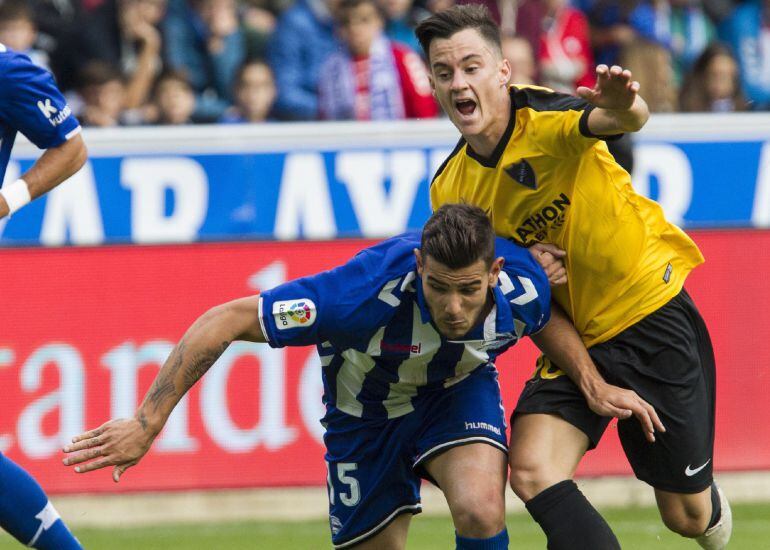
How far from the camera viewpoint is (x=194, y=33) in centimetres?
1019

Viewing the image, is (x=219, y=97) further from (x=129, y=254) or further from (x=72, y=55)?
(x=129, y=254)

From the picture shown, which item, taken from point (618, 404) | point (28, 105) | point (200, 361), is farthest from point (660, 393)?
point (28, 105)

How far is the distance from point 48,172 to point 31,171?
75 millimetres

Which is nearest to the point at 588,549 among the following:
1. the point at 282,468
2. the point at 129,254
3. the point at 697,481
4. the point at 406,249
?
the point at 697,481

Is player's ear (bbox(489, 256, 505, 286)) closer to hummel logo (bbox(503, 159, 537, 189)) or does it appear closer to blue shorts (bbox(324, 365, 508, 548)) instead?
hummel logo (bbox(503, 159, 537, 189))

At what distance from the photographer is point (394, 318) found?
5.12 m

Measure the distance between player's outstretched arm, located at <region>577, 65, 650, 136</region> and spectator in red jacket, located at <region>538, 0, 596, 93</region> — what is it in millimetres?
5123

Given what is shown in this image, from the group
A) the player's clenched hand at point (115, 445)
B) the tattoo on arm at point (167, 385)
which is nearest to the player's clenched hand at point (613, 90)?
the tattoo on arm at point (167, 385)

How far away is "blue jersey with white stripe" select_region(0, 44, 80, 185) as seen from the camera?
5410 millimetres

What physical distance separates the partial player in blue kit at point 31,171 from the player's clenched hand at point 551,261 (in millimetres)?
1818

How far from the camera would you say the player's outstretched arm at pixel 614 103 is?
15.5 feet

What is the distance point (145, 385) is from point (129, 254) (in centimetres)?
72

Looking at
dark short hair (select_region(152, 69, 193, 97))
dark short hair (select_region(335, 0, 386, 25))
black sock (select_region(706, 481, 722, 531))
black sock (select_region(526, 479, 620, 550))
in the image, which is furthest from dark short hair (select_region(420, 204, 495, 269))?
dark short hair (select_region(152, 69, 193, 97))

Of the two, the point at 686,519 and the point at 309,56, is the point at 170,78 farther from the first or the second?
the point at 686,519
